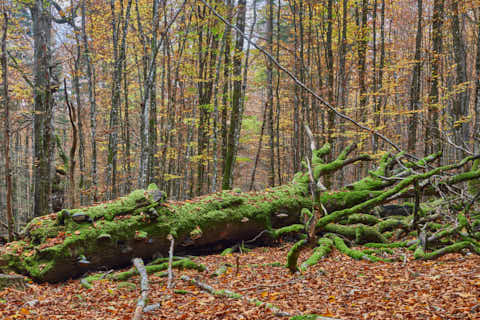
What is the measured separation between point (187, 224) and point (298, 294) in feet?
9.75

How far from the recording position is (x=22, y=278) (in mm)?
4809

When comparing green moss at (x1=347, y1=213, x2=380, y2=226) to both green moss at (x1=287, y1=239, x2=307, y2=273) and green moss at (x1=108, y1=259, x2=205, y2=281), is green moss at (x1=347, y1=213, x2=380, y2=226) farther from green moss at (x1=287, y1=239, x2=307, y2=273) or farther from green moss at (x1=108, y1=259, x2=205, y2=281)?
green moss at (x1=108, y1=259, x2=205, y2=281)

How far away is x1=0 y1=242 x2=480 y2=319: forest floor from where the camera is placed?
3.13 m

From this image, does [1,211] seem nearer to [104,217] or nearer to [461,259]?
[104,217]

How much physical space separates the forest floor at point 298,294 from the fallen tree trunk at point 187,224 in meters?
0.52

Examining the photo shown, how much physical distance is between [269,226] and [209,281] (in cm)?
250

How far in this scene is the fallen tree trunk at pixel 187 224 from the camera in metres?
5.26

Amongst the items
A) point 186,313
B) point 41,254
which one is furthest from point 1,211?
point 186,313

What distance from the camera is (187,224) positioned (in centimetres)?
625

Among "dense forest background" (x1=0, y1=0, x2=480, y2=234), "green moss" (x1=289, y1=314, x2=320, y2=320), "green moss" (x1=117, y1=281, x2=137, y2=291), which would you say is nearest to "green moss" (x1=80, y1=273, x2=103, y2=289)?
"green moss" (x1=117, y1=281, x2=137, y2=291)

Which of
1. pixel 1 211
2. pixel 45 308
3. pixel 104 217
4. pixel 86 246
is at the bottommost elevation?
pixel 1 211

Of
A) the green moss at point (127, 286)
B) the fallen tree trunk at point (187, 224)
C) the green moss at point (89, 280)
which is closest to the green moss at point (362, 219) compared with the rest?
the fallen tree trunk at point (187, 224)

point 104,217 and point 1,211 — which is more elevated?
point 104,217

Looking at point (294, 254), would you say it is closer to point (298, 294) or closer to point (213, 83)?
point (298, 294)
